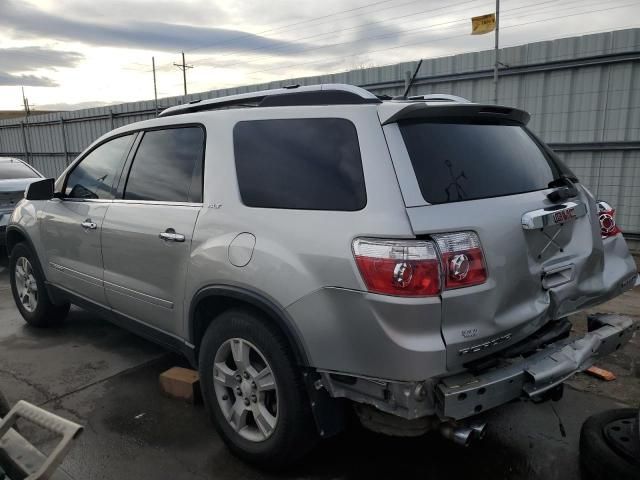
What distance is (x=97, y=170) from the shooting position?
395 centimetres

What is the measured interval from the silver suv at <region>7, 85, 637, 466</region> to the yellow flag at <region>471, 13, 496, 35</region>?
5.39 metres

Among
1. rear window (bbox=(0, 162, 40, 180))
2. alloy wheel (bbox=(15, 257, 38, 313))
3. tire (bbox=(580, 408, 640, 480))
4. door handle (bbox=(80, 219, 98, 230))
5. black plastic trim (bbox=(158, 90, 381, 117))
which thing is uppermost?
black plastic trim (bbox=(158, 90, 381, 117))

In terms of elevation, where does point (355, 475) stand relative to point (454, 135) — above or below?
below

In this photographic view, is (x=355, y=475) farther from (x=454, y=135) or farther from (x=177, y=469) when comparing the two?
(x=454, y=135)

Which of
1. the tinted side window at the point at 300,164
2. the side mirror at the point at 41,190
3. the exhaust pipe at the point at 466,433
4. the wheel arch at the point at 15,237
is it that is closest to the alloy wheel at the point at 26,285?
the wheel arch at the point at 15,237

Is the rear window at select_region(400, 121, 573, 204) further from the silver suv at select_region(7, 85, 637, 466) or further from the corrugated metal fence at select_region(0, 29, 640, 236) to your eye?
the corrugated metal fence at select_region(0, 29, 640, 236)

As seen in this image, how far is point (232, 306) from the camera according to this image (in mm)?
2717

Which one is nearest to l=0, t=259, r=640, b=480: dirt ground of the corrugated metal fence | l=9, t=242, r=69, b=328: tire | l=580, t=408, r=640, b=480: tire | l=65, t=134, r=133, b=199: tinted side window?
l=580, t=408, r=640, b=480: tire

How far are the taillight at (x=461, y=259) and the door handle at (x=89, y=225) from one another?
267 centimetres

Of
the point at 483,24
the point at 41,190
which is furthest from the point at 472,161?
the point at 483,24

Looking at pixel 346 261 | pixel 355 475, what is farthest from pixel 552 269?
pixel 355 475

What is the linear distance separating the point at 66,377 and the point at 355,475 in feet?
8.15

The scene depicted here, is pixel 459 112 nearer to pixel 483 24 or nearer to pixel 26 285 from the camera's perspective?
pixel 26 285

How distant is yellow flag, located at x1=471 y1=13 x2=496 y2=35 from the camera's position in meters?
7.57
